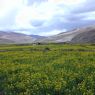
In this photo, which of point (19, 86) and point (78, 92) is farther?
point (19, 86)

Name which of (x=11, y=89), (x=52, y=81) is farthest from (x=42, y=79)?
(x=11, y=89)

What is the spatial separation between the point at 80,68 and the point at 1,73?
7.01m

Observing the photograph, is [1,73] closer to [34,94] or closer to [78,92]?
[34,94]

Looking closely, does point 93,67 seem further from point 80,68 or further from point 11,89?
point 11,89

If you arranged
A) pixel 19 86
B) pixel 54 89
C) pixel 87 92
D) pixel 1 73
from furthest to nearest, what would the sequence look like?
pixel 1 73
pixel 19 86
pixel 54 89
pixel 87 92

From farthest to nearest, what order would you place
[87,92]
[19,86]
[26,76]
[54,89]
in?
[26,76], [19,86], [54,89], [87,92]

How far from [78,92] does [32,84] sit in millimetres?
4303

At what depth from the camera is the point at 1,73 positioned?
28.2m

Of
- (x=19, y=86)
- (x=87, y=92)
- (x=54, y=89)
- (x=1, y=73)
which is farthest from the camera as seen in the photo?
(x=1, y=73)

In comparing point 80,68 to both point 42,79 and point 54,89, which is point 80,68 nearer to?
point 42,79

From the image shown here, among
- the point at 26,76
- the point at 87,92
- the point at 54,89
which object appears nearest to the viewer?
the point at 87,92

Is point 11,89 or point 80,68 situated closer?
point 11,89

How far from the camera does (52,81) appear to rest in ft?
77.6

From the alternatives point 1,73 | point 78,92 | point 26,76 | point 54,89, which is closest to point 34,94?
point 54,89
